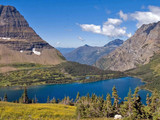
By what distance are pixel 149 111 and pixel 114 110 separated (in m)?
19.7

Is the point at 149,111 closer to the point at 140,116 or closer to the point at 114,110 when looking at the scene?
the point at 140,116

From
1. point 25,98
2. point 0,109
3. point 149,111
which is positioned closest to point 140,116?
point 149,111

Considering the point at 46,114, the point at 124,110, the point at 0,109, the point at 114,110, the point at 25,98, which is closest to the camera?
the point at 0,109

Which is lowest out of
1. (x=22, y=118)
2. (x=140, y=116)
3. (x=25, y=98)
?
(x=25, y=98)

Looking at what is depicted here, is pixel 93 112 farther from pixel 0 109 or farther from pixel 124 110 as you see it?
pixel 0 109

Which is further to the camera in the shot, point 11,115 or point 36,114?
point 36,114

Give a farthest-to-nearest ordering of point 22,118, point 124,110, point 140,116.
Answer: point 124,110 → point 140,116 → point 22,118

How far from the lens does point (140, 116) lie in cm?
8150

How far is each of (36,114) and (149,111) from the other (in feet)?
175

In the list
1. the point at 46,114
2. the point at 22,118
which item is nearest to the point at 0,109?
the point at 22,118

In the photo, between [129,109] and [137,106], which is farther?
[137,106]

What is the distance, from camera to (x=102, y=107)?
9856 centimetres

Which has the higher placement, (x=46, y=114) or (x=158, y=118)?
(x=158, y=118)

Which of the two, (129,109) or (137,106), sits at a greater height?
(137,106)
